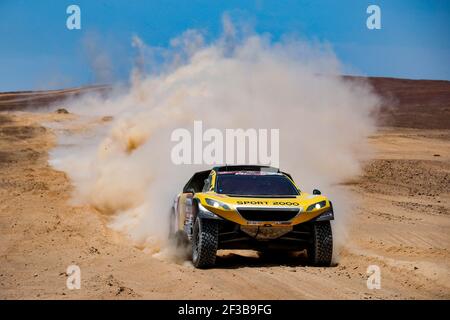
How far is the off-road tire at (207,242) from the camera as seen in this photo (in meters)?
9.74

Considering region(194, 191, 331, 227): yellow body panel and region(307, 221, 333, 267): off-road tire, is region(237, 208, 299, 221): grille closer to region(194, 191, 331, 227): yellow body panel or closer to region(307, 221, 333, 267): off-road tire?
region(194, 191, 331, 227): yellow body panel

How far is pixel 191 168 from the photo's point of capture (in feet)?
60.2

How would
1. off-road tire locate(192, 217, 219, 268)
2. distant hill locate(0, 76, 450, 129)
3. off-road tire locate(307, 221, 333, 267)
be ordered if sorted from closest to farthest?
1. off-road tire locate(192, 217, 219, 268)
2. off-road tire locate(307, 221, 333, 267)
3. distant hill locate(0, 76, 450, 129)

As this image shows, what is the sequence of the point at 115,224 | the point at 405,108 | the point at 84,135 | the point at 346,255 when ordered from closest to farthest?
the point at 346,255 < the point at 115,224 < the point at 84,135 < the point at 405,108

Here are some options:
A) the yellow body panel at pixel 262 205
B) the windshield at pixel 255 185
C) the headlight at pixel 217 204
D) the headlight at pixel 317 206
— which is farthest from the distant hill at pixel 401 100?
the headlight at pixel 217 204

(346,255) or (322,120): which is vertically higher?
(322,120)

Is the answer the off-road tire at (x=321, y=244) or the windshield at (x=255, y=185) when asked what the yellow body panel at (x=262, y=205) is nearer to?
the off-road tire at (x=321, y=244)

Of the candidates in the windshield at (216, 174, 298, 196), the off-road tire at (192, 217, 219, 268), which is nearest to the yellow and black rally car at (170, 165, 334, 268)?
the off-road tire at (192, 217, 219, 268)

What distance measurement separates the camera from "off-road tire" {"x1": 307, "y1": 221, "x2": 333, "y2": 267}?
996 centimetres

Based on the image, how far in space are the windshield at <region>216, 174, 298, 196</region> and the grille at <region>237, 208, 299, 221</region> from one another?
0.84 metres

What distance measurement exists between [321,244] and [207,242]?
1.62 meters
